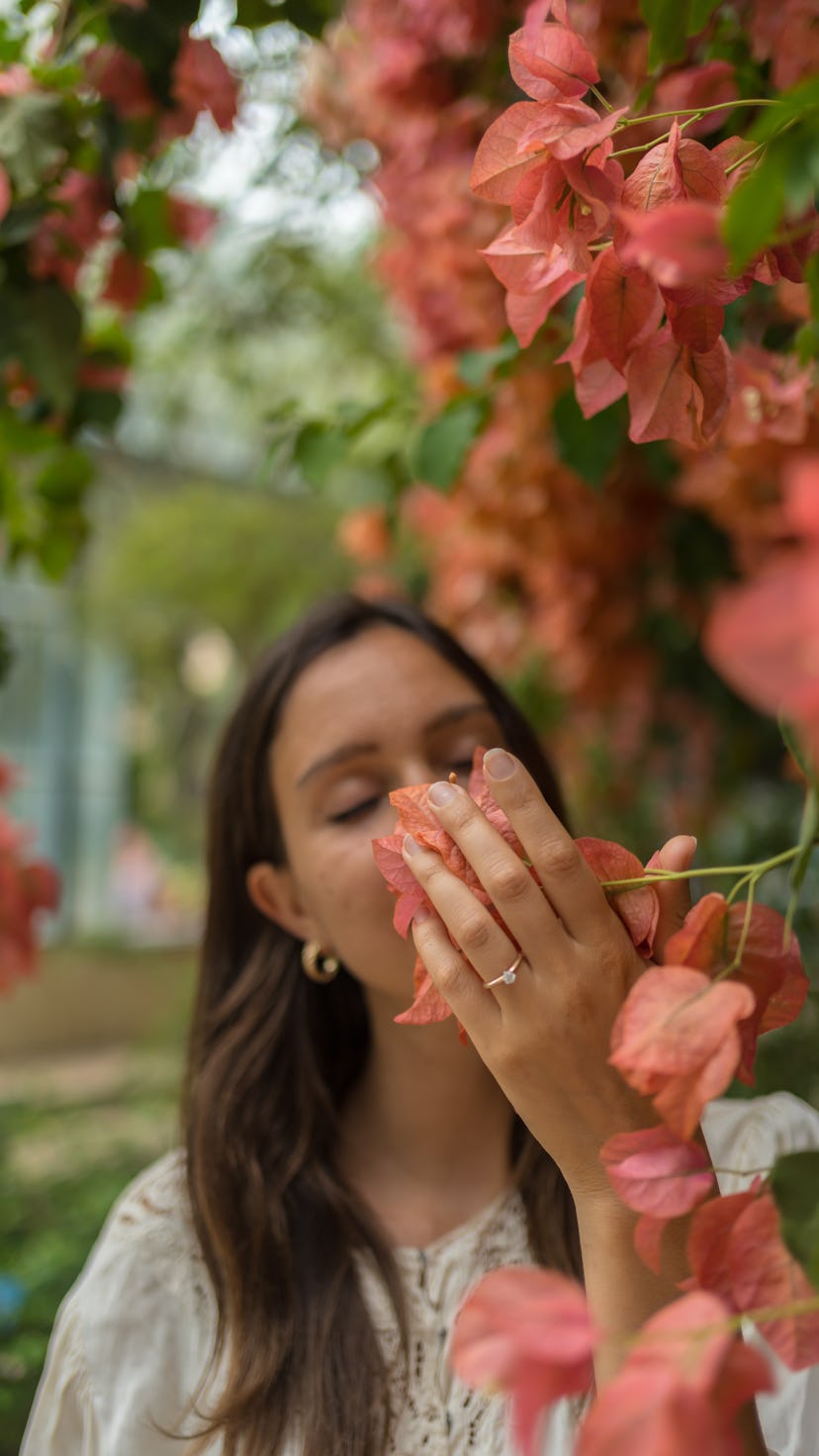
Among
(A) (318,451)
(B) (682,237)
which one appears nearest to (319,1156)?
(A) (318,451)

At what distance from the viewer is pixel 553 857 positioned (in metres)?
0.45

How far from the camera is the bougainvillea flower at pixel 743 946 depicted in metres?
0.36

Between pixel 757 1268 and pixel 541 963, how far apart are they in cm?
15

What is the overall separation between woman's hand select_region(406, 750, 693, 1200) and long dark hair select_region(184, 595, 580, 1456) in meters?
0.53

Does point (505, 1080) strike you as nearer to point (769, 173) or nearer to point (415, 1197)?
point (769, 173)

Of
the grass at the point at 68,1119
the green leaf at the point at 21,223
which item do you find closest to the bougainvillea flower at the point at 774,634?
the green leaf at the point at 21,223

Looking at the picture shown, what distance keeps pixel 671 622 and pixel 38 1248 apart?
51.9 inches

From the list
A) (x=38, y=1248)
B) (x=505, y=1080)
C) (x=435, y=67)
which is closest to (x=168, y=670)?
(x=38, y=1248)

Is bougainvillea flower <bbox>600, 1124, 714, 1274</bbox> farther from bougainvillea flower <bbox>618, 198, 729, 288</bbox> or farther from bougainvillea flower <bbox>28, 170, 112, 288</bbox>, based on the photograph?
bougainvillea flower <bbox>28, 170, 112, 288</bbox>

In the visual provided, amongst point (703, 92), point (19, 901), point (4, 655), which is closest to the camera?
point (703, 92)

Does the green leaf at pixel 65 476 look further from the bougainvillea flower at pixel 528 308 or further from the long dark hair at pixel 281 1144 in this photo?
the bougainvillea flower at pixel 528 308

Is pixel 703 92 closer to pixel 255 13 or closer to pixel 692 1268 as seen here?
pixel 255 13

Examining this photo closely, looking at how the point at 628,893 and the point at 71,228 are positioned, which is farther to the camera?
the point at 71,228

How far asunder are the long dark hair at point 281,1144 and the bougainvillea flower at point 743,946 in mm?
660
